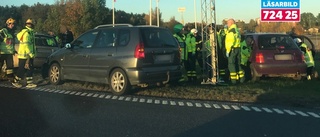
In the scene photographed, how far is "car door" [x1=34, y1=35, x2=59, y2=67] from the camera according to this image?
1438cm

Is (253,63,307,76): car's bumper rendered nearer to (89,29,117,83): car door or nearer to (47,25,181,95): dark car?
(47,25,181,95): dark car

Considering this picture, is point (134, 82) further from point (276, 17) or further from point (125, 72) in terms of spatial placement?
point (276, 17)

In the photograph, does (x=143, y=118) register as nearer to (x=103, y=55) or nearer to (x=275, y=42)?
(x=103, y=55)

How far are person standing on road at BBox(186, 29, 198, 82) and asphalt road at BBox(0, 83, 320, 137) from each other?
3.56 m

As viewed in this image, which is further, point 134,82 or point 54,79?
point 54,79

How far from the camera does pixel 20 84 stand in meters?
11.5

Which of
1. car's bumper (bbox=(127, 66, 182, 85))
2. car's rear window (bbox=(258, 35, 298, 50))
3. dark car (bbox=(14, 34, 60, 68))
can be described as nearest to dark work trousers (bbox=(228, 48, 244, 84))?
car's rear window (bbox=(258, 35, 298, 50))

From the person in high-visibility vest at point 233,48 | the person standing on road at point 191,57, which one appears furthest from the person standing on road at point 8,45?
the person in high-visibility vest at point 233,48

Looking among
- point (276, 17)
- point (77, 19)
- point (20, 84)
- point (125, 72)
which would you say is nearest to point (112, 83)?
point (125, 72)

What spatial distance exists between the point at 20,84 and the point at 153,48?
4.39 m

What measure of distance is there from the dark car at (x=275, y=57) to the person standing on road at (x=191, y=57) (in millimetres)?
1806

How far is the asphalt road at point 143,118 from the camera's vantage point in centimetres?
600

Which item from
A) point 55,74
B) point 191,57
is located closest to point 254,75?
point 191,57

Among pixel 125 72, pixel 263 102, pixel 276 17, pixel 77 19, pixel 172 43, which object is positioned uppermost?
pixel 77 19
